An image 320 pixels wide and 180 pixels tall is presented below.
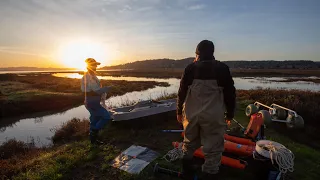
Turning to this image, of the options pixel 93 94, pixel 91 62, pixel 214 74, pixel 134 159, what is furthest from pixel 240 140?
pixel 91 62

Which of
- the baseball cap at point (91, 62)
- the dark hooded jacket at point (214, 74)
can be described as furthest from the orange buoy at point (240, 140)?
the baseball cap at point (91, 62)

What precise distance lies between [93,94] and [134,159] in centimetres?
223

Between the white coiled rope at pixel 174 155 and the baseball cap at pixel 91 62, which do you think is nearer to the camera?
the white coiled rope at pixel 174 155

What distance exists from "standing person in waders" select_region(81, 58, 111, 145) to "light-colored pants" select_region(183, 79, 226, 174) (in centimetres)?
345

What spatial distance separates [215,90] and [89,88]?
3948 mm

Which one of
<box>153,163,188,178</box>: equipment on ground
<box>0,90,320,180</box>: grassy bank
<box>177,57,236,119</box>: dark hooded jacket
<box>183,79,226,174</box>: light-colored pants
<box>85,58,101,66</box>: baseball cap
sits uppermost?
<box>85,58,101,66</box>: baseball cap

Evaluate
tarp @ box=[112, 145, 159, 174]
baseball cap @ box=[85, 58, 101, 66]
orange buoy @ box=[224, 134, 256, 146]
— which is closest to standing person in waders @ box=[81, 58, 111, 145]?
baseball cap @ box=[85, 58, 101, 66]

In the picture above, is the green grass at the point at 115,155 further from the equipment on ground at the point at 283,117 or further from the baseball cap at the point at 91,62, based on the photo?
the baseball cap at the point at 91,62

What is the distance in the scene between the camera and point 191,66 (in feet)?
12.4

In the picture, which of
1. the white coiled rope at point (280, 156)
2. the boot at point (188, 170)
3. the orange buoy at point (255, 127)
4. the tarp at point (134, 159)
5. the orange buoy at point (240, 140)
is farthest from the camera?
the orange buoy at point (255, 127)

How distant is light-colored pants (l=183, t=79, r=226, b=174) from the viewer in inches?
141

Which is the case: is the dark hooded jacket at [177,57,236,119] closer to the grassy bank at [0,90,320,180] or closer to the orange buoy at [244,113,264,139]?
the grassy bank at [0,90,320,180]

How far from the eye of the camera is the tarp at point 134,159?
5117mm

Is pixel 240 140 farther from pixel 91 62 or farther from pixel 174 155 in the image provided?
pixel 91 62
